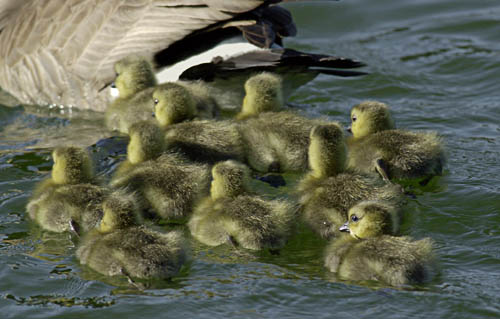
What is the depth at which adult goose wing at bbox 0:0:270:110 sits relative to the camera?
7801 mm

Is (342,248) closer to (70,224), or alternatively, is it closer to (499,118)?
(70,224)

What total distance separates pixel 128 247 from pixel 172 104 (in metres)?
1.99

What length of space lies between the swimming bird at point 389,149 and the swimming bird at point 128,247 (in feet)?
5.56

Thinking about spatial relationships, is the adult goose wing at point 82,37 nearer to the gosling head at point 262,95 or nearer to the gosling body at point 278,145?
the gosling head at point 262,95

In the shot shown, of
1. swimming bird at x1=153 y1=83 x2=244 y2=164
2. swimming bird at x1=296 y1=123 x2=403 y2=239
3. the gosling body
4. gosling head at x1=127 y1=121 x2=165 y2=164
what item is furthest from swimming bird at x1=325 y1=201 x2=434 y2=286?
gosling head at x1=127 y1=121 x2=165 y2=164

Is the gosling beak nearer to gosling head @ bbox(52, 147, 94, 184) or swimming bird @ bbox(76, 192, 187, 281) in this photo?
swimming bird @ bbox(76, 192, 187, 281)

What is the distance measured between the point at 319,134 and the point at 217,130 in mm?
1015

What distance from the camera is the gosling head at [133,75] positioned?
308 inches

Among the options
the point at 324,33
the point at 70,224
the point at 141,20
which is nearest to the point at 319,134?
the point at 70,224

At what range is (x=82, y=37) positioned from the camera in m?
8.27

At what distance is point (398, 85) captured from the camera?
31.2 feet

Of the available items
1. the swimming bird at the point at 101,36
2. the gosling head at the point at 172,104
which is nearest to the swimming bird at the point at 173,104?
the gosling head at the point at 172,104

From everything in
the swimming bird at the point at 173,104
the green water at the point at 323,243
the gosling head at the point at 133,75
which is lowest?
the green water at the point at 323,243

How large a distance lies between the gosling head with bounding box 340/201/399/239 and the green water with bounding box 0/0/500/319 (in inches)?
14.6
